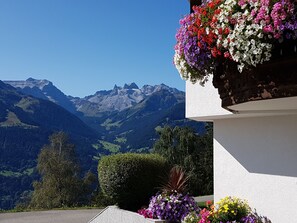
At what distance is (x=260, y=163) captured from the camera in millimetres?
8742

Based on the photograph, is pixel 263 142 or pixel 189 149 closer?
pixel 263 142

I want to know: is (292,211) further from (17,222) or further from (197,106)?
(17,222)

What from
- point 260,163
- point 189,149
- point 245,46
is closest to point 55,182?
point 189,149

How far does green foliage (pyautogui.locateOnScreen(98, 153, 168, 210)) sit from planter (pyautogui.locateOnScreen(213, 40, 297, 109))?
30.4 feet

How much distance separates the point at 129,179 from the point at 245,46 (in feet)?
35.0

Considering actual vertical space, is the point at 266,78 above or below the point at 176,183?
above

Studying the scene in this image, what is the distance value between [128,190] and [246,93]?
1016 centimetres

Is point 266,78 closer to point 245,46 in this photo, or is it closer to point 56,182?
point 245,46

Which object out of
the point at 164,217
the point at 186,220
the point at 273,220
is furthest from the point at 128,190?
the point at 273,220

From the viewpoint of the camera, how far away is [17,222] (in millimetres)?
17531

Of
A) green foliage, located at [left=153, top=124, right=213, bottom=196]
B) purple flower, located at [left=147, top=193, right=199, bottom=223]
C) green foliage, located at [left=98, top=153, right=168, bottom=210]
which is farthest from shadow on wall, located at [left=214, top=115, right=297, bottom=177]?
green foliage, located at [left=153, top=124, right=213, bottom=196]

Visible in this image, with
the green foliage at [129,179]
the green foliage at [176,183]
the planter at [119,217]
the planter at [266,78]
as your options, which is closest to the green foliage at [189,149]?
the green foliage at [129,179]

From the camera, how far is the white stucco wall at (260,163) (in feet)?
26.1

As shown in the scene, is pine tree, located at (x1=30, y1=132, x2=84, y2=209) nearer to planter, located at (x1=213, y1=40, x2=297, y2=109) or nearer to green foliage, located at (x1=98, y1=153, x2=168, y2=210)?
green foliage, located at (x1=98, y1=153, x2=168, y2=210)
